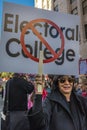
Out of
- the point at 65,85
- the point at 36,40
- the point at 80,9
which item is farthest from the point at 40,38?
the point at 80,9

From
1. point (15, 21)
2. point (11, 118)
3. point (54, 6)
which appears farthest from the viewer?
point (54, 6)

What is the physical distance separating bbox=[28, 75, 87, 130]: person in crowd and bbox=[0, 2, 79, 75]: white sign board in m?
0.36

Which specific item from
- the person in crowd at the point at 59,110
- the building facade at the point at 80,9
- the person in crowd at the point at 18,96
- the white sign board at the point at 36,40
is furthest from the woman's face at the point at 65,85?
the building facade at the point at 80,9

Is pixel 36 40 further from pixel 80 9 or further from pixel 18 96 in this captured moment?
pixel 80 9

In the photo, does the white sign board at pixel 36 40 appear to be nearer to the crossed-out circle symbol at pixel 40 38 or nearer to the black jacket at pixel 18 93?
the crossed-out circle symbol at pixel 40 38

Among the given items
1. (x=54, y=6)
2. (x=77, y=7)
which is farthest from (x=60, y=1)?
(x=77, y=7)

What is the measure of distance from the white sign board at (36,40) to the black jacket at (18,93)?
2145mm

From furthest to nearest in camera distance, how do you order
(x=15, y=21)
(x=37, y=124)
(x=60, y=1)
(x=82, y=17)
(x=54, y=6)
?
(x=54, y=6)
(x=60, y=1)
(x=82, y=17)
(x=15, y=21)
(x=37, y=124)

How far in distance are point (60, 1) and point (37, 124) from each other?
3794 centimetres

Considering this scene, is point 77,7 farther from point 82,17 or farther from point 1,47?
point 1,47

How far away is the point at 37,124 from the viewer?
3.28 m

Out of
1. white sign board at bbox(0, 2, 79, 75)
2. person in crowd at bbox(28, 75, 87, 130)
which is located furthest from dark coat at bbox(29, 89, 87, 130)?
white sign board at bbox(0, 2, 79, 75)

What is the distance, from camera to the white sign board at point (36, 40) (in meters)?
3.67

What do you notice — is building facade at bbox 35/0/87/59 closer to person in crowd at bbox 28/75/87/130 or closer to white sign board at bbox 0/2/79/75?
white sign board at bbox 0/2/79/75
